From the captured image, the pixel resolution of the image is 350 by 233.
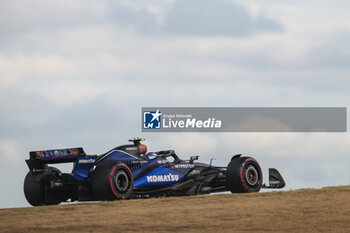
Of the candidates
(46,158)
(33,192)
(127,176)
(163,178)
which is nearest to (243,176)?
(163,178)

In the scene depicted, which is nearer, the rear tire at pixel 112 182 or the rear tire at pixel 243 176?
the rear tire at pixel 112 182

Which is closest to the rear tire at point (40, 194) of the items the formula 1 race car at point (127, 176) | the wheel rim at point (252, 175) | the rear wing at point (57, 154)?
the formula 1 race car at point (127, 176)

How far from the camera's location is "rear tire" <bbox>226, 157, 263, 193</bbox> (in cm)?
2308

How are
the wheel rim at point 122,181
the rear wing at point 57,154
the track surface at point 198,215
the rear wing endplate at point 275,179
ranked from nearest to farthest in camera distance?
the track surface at point 198,215, the wheel rim at point 122,181, the rear wing at point 57,154, the rear wing endplate at point 275,179

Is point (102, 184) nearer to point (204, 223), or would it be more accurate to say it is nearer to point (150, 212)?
point (150, 212)

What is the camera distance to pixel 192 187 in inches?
936

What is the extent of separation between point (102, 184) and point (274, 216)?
248 inches

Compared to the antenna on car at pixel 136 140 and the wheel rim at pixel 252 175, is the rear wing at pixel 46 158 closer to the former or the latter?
the antenna on car at pixel 136 140

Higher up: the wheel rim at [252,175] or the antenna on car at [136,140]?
the antenna on car at [136,140]

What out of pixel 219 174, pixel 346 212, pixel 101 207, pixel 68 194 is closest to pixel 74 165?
pixel 68 194

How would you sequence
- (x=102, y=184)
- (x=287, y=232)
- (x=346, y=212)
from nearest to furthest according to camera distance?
(x=287, y=232) < (x=346, y=212) < (x=102, y=184)

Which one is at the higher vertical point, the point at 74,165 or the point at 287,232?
the point at 74,165

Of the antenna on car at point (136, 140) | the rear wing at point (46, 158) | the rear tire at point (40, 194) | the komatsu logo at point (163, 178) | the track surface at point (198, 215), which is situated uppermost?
the antenna on car at point (136, 140)

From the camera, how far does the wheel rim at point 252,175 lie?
23.5 m
